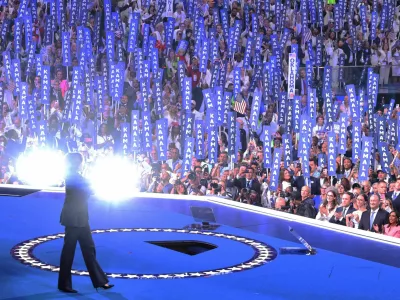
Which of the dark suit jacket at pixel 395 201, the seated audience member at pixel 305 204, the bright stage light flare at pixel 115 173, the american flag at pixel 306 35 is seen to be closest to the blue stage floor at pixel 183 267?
the seated audience member at pixel 305 204

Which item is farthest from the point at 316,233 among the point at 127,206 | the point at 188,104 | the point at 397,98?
the point at 397,98

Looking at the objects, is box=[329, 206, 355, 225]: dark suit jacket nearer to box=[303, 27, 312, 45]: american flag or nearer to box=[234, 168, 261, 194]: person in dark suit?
box=[234, 168, 261, 194]: person in dark suit

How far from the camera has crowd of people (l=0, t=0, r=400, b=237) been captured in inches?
522

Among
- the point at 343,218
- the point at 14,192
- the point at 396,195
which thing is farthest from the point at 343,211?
the point at 14,192

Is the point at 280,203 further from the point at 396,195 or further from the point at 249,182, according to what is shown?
the point at 396,195

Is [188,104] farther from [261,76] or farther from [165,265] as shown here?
[165,265]

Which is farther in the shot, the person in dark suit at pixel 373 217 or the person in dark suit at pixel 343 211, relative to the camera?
the person in dark suit at pixel 343 211

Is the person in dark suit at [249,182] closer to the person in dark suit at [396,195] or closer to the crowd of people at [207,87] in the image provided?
the crowd of people at [207,87]

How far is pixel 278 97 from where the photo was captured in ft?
54.1

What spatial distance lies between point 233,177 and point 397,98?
20.6ft

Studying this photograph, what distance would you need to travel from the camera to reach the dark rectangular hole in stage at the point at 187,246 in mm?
8477

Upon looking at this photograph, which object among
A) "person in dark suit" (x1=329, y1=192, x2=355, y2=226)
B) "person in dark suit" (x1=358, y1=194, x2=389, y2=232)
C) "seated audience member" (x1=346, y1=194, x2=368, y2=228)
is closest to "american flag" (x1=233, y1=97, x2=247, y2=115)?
"person in dark suit" (x1=329, y1=192, x2=355, y2=226)

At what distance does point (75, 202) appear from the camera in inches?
265

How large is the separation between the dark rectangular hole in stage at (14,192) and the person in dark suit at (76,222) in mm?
4775
